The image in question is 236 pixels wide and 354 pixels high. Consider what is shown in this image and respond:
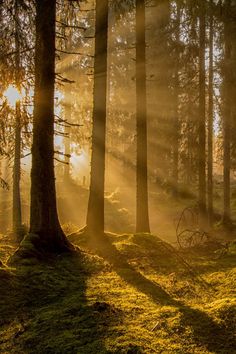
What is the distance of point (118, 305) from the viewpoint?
5.04 m

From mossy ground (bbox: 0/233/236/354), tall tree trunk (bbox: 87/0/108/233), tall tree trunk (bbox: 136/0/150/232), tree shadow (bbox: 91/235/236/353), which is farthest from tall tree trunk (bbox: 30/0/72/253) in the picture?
tall tree trunk (bbox: 136/0/150/232)

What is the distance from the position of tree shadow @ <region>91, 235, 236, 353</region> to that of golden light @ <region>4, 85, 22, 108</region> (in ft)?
16.0

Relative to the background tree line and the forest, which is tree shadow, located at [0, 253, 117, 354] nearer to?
the forest

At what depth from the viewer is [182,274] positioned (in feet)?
23.3

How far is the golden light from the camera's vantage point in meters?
9.90

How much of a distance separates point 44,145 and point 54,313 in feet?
13.4

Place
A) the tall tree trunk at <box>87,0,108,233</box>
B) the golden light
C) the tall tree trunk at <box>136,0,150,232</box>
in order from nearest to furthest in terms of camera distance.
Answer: the golden light → the tall tree trunk at <box>87,0,108,233</box> → the tall tree trunk at <box>136,0,150,232</box>

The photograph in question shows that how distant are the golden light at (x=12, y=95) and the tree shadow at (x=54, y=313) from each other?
16.9 ft

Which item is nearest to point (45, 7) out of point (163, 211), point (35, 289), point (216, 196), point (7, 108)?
point (7, 108)

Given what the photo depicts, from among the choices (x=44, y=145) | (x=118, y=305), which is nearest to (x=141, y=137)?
(x=44, y=145)

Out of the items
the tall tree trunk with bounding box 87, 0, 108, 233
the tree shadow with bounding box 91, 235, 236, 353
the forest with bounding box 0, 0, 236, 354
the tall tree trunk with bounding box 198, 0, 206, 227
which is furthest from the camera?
the tall tree trunk with bounding box 198, 0, 206, 227

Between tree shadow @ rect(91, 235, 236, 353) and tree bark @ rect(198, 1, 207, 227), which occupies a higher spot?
tree bark @ rect(198, 1, 207, 227)

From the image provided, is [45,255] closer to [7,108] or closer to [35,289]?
[35,289]

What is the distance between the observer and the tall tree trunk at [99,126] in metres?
10.6
